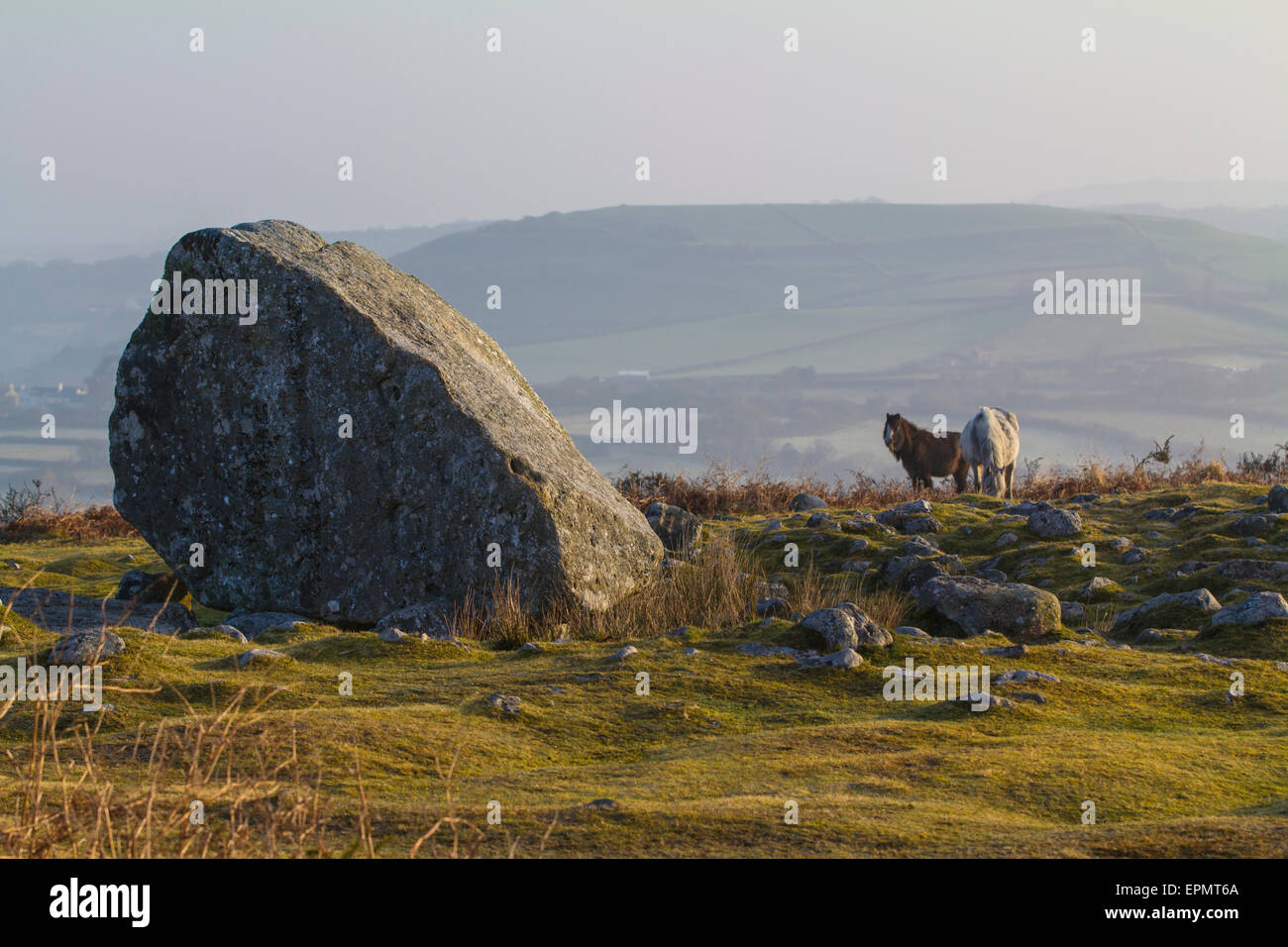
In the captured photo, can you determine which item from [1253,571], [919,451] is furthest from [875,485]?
[1253,571]

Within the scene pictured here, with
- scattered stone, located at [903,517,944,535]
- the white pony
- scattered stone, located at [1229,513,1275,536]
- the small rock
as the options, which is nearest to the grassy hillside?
scattered stone, located at [1229,513,1275,536]

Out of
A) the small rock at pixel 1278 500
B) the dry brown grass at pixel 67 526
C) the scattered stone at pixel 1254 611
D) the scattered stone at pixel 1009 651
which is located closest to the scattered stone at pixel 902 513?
the small rock at pixel 1278 500

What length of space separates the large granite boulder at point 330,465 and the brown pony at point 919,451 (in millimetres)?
11219

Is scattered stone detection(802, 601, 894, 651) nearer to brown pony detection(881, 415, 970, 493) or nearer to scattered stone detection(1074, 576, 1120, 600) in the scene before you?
scattered stone detection(1074, 576, 1120, 600)

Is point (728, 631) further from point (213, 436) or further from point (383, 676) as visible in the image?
point (213, 436)

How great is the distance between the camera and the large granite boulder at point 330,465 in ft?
32.0

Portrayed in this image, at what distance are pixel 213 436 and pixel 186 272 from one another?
1548 millimetres

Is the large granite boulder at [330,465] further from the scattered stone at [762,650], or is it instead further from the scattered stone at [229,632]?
the scattered stone at [762,650]

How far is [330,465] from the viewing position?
10.1m

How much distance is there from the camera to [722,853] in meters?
3.82

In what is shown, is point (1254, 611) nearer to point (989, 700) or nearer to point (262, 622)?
point (989, 700)

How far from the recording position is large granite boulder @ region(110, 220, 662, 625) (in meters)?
9.74
